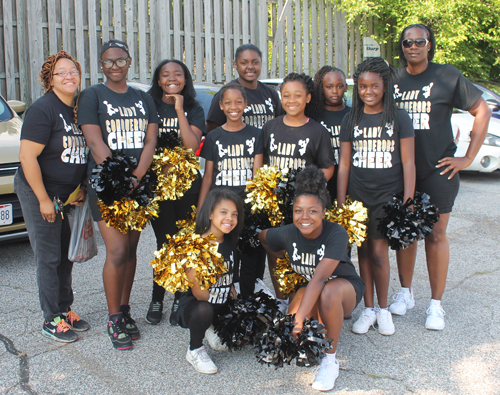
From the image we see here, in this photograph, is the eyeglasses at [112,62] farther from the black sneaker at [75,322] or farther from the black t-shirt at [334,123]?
the black sneaker at [75,322]

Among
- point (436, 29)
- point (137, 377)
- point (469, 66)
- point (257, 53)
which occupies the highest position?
point (436, 29)

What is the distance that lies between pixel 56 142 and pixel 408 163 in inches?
94.4

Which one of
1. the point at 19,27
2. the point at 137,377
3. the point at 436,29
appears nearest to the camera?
the point at 137,377

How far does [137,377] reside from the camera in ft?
9.89

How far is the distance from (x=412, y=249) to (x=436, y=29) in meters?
10.8

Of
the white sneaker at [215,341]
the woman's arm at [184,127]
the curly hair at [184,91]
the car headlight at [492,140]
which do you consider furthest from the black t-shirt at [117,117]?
the car headlight at [492,140]

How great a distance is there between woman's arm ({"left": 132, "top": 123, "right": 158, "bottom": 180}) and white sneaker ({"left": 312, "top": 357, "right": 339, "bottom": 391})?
1.68 metres

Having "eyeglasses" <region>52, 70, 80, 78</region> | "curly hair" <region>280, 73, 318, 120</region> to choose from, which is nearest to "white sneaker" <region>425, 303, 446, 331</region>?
"curly hair" <region>280, 73, 318, 120</region>

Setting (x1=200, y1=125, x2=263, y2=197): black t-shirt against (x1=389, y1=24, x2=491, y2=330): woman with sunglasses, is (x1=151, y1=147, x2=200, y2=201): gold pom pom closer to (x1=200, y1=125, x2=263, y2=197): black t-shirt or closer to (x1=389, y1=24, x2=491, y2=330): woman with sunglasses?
(x1=200, y1=125, x2=263, y2=197): black t-shirt

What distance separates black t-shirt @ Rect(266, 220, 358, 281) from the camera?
317 cm

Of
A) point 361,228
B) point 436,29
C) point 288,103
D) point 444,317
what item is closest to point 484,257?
point 444,317

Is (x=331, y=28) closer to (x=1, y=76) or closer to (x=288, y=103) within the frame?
(x=1, y=76)

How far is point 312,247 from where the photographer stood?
10.6ft

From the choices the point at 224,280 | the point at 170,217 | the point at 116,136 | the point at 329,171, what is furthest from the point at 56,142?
the point at 329,171
